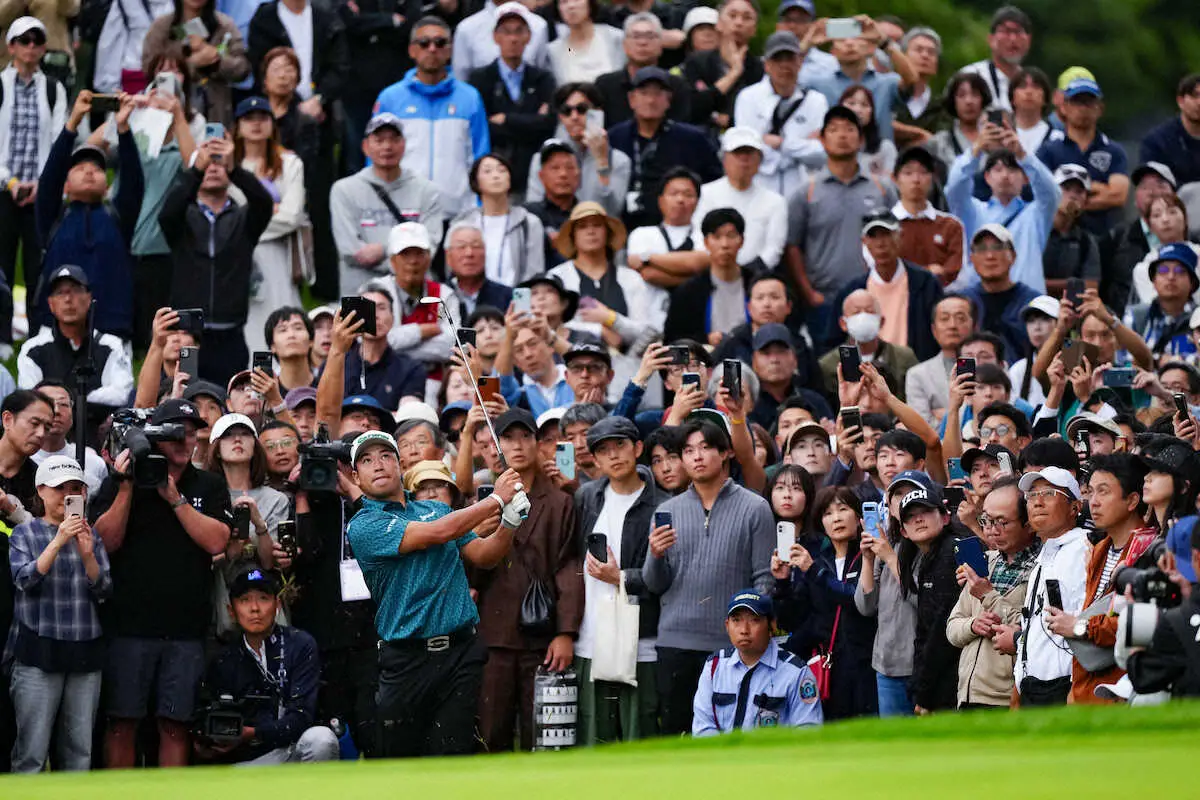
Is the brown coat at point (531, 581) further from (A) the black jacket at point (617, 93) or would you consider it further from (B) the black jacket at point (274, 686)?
(A) the black jacket at point (617, 93)

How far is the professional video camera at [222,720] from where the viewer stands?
492 inches

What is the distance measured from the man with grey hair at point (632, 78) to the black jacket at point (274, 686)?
7.06 metres

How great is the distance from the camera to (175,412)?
12852 millimetres

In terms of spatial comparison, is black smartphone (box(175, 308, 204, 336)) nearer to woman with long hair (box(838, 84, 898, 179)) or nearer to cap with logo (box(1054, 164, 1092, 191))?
woman with long hair (box(838, 84, 898, 179))

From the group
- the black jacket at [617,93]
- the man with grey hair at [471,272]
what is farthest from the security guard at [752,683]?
the black jacket at [617,93]

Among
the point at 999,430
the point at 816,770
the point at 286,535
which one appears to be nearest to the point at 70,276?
the point at 286,535

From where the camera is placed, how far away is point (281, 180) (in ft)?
57.0

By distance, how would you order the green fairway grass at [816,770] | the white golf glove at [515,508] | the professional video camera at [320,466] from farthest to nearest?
the professional video camera at [320,466] < the white golf glove at [515,508] < the green fairway grass at [816,770]

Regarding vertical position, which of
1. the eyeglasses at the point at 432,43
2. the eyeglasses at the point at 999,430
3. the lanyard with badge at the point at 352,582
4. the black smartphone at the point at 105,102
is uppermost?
the eyeglasses at the point at 432,43

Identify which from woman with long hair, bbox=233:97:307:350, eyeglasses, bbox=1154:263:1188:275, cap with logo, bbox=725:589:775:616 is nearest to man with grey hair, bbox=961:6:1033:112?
eyeglasses, bbox=1154:263:1188:275

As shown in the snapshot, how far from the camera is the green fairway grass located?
5.61m

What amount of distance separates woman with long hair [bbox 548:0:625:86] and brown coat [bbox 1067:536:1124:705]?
945cm

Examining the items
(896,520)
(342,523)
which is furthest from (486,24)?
(896,520)

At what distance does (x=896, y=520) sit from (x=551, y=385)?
3.64 m
